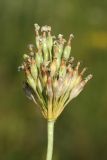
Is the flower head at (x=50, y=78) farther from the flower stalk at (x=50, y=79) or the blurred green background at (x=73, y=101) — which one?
the blurred green background at (x=73, y=101)

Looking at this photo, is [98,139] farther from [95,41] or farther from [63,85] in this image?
[63,85]

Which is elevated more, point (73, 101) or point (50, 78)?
point (73, 101)

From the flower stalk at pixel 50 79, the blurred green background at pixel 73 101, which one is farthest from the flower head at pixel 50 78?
the blurred green background at pixel 73 101

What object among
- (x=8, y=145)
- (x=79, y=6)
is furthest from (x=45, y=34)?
(x=79, y=6)

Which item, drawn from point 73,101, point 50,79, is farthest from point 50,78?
point 73,101

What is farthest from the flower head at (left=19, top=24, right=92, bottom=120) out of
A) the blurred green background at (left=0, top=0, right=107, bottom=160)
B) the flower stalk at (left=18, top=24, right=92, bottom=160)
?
the blurred green background at (left=0, top=0, right=107, bottom=160)

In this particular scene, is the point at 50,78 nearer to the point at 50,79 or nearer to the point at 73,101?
the point at 50,79
